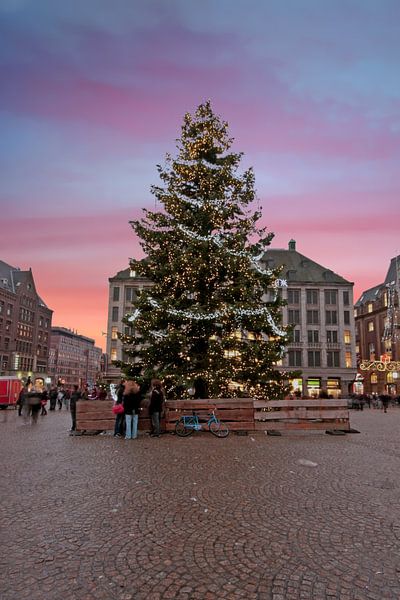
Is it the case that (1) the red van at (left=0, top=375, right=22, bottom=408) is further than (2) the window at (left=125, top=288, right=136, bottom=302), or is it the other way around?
(2) the window at (left=125, top=288, right=136, bottom=302)

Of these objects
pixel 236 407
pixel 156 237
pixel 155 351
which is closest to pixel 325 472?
pixel 236 407

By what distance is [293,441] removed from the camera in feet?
44.8

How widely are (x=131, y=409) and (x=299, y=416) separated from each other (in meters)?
6.32

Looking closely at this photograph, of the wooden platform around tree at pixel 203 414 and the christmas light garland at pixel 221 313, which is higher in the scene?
the christmas light garland at pixel 221 313

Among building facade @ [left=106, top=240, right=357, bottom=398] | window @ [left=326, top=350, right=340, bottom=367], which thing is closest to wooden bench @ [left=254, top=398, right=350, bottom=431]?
building facade @ [left=106, top=240, right=357, bottom=398]

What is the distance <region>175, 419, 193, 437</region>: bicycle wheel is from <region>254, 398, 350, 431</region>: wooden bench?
8.21ft

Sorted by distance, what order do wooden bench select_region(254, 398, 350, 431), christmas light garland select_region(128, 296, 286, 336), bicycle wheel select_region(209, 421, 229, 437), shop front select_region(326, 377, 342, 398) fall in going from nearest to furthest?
bicycle wheel select_region(209, 421, 229, 437) → wooden bench select_region(254, 398, 350, 431) → christmas light garland select_region(128, 296, 286, 336) → shop front select_region(326, 377, 342, 398)

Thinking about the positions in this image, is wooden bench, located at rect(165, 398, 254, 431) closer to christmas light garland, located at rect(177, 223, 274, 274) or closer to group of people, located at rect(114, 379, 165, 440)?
group of people, located at rect(114, 379, 165, 440)

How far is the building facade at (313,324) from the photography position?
63094mm

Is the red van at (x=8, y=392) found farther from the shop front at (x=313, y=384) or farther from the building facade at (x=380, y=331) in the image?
the building facade at (x=380, y=331)

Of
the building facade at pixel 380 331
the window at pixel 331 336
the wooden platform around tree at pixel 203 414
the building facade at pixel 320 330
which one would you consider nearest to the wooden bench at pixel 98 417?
the wooden platform around tree at pixel 203 414

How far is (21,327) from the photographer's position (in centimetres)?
9300

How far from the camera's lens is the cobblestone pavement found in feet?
12.9

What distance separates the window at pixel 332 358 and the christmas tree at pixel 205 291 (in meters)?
47.1
